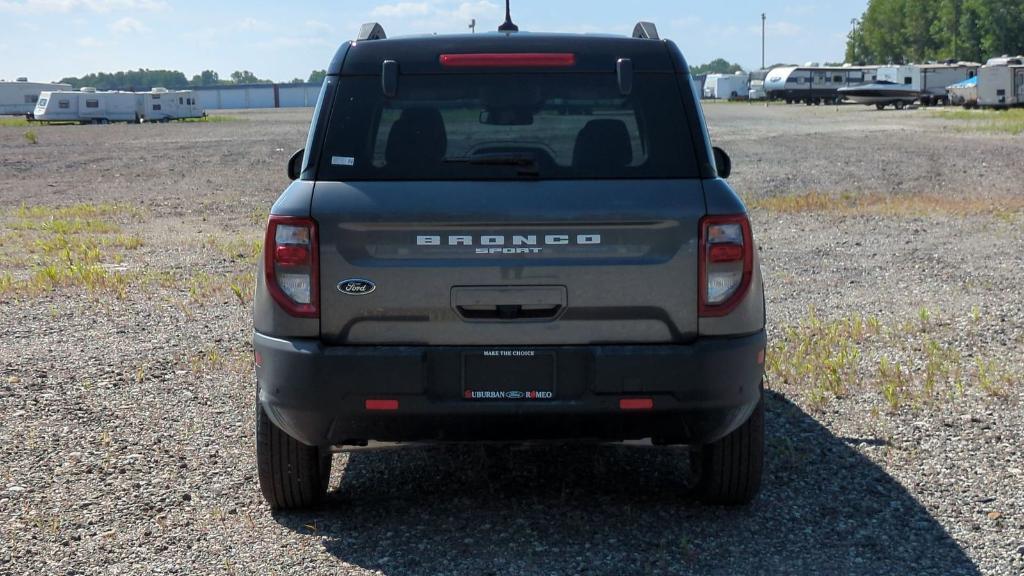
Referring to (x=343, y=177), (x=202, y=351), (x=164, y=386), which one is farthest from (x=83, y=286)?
(x=343, y=177)

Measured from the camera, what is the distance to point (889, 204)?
17.9 meters

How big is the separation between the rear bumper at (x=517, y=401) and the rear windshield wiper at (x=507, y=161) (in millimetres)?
662

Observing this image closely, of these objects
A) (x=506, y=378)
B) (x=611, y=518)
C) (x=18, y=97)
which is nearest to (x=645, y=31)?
(x=506, y=378)

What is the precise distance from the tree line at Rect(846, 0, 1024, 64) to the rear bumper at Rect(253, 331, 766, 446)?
393ft

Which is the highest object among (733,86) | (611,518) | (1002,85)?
(733,86)

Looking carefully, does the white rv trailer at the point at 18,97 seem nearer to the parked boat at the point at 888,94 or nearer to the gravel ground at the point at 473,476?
the parked boat at the point at 888,94

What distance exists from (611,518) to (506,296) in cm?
121

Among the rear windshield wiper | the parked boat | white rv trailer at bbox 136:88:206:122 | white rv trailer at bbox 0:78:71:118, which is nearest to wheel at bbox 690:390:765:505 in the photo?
the rear windshield wiper

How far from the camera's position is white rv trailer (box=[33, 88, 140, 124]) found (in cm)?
7138

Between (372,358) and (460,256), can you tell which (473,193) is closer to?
(460,256)

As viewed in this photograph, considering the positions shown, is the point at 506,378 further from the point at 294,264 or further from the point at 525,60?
the point at 525,60

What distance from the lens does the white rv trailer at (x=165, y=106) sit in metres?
Answer: 75.9

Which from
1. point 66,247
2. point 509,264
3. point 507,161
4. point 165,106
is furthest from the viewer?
point 165,106

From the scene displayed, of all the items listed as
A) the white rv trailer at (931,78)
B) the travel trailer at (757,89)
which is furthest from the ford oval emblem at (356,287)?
the travel trailer at (757,89)
